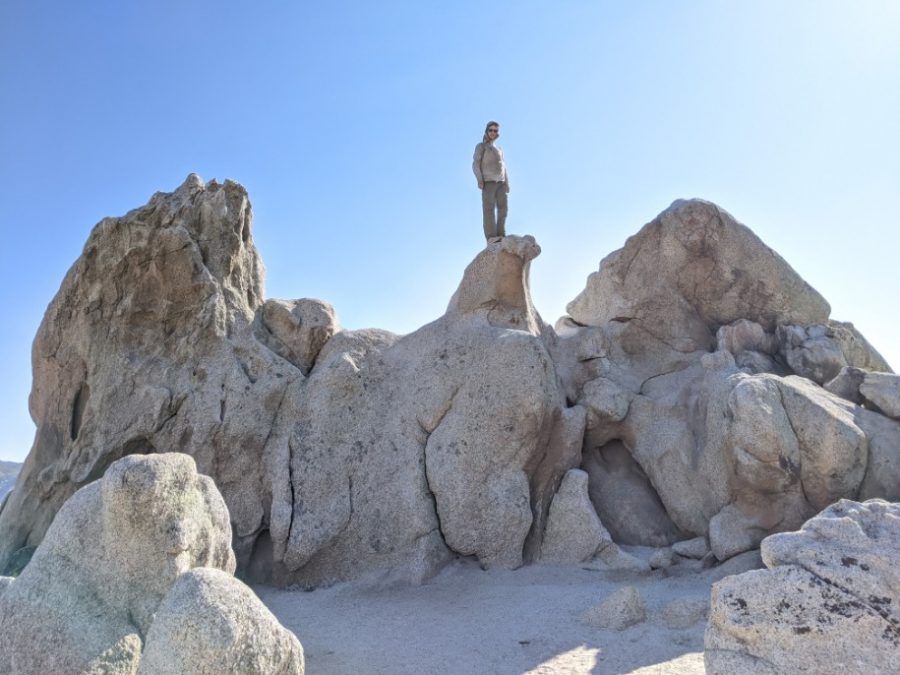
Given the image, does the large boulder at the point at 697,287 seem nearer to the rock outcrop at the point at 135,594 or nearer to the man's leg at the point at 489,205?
the man's leg at the point at 489,205

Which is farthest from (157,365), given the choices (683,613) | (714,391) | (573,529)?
(714,391)

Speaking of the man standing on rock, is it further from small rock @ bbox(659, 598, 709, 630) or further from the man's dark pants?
small rock @ bbox(659, 598, 709, 630)

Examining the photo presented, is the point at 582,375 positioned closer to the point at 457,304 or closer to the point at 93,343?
the point at 457,304

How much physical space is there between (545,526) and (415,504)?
168cm

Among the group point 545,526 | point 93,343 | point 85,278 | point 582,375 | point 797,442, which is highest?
point 85,278

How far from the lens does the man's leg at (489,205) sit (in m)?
10.9

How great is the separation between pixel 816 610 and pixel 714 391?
5.65m

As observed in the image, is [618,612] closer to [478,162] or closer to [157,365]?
[157,365]

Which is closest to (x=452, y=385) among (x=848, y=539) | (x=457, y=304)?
(x=457, y=304)

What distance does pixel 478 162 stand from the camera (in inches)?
425

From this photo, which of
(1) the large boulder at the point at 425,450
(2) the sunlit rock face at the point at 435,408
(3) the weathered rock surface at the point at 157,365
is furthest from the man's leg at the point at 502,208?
(3) the weathered rock surface at the point at 157,365

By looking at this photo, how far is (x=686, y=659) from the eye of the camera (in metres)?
5.49

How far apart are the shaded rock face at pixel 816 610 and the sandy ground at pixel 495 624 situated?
1.68 m

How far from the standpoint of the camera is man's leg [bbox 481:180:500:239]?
10.9m
